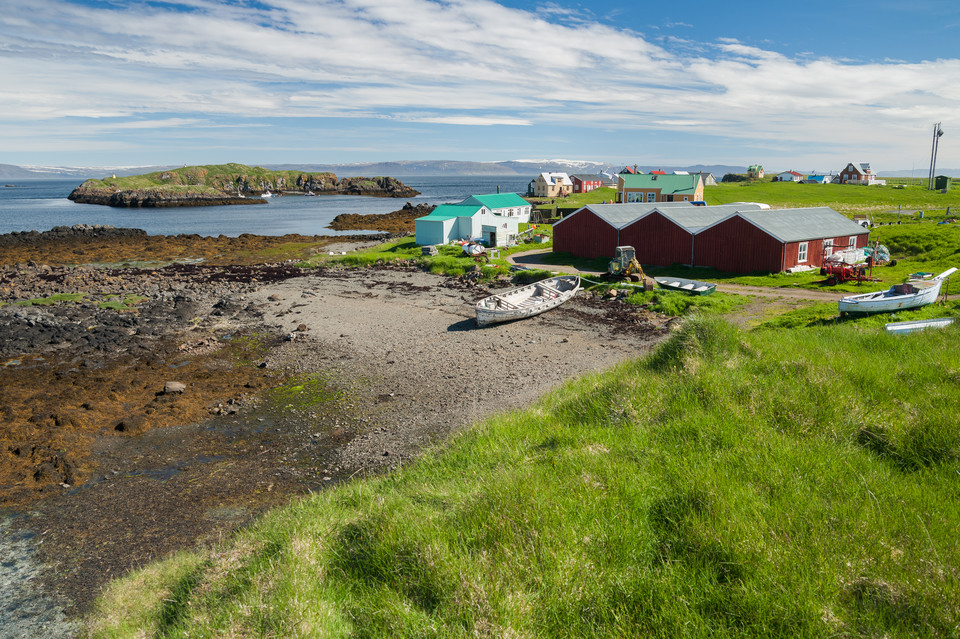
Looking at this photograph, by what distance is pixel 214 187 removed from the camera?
523 feet

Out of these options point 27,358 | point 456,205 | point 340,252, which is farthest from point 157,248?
point 27,358

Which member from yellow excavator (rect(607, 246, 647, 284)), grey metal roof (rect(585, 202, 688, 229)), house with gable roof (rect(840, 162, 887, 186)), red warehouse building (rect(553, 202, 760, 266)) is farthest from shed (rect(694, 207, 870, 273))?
house with gable roof (rect(840, 162, 887, 186))

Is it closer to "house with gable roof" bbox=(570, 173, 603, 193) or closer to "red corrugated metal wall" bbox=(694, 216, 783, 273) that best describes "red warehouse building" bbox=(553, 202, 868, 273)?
"red corrugated metal wall" bbox=(694, 216, 783, 273)

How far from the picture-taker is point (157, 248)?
55.2m

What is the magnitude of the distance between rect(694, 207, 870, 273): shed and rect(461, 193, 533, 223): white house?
23.2 m

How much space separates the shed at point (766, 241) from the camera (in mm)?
31469

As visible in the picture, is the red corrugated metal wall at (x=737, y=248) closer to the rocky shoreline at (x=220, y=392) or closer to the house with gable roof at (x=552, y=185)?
the rocky shoreline at (x=220, y=392)

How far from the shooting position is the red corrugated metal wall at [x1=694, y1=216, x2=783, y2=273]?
3145cm

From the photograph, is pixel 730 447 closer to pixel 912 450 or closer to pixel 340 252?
pixel 912 450

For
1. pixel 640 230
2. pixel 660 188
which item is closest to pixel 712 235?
pixel 640 230

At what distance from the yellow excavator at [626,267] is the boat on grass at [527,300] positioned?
9.70 feet

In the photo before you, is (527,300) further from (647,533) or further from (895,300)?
(647,533)

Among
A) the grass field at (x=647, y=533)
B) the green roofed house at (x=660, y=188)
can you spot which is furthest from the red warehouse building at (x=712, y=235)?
the green roofed house at (x=660, y=188)

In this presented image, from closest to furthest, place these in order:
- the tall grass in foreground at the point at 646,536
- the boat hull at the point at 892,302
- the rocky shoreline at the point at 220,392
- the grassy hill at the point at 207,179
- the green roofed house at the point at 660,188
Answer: the tall grass in foreground at the point at 646,536, the rocky shoreline at the point at 220,392, the boat hull at the point at 892,302, the green roofed house at the point at 660,188, the grassy hill at the point at 207,179
